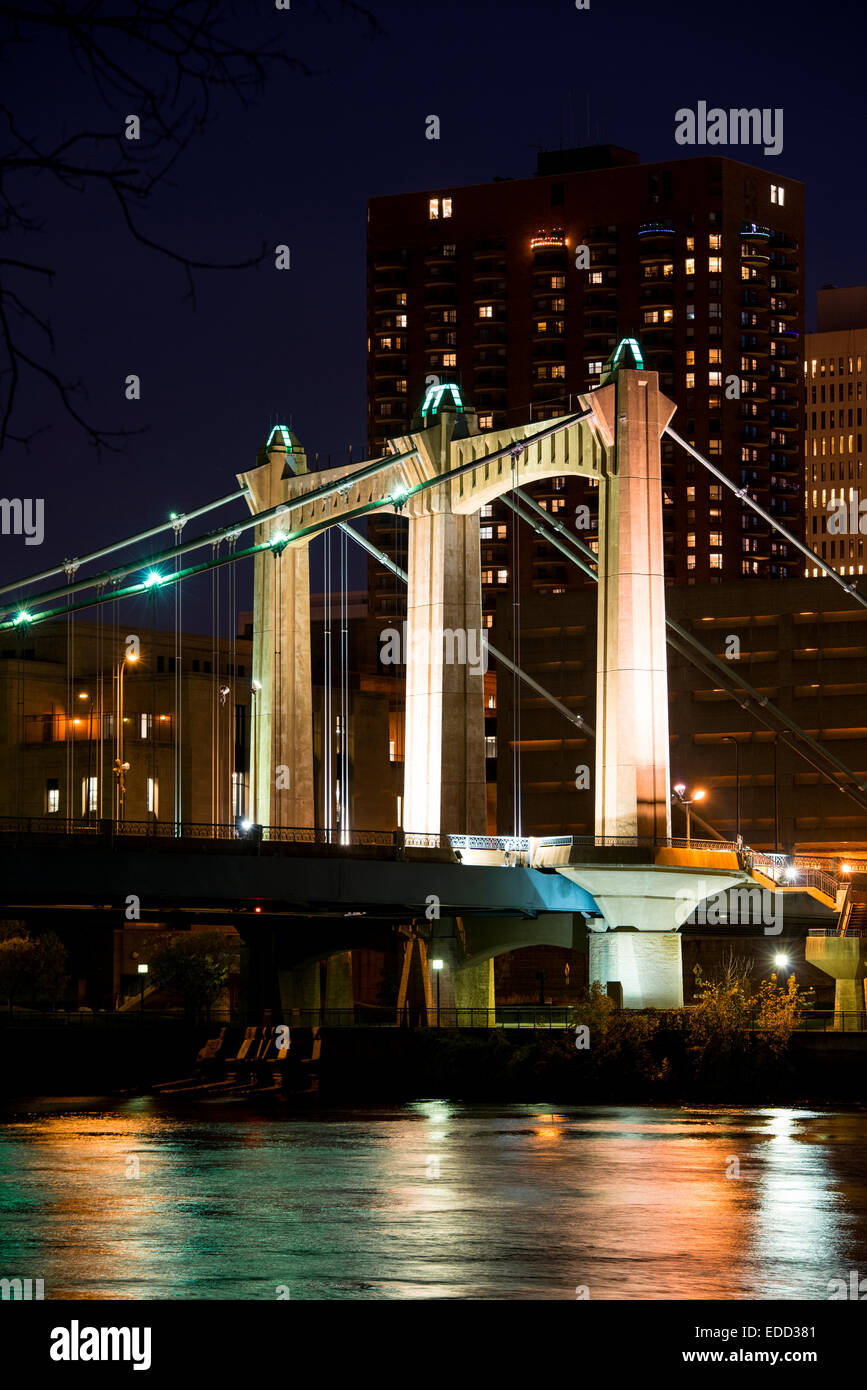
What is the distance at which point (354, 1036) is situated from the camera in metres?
60.6

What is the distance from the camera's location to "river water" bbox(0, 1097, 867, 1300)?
19.4 meters

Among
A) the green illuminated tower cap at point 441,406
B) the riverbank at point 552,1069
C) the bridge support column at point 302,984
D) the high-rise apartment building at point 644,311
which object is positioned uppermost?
the high-rise apartment building at point 644,311

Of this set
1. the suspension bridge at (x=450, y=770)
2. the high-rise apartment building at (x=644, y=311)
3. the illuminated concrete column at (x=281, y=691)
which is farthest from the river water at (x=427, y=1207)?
the high-rise apartment building at (x=644, y=311)

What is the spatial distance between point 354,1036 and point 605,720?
12.8 meters

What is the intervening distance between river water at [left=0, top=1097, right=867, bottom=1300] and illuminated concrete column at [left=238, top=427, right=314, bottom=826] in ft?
91.9

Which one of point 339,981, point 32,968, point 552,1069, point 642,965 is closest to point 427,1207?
point 552,1069

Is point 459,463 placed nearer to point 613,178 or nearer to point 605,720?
point 605,720

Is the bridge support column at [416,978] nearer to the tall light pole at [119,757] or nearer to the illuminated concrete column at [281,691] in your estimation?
the illuminated concrete column at [281,691]

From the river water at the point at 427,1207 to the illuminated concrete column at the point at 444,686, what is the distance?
24.0 meters

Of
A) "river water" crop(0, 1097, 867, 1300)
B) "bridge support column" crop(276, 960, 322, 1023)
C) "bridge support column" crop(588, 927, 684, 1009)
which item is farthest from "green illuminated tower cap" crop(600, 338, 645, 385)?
"river water" crop(0, 1097, 867, 1300)

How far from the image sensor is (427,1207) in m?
26.9

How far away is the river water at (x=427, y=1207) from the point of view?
19.4 m

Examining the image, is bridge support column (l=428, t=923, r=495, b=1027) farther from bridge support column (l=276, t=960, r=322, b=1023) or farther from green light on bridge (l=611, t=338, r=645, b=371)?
green light on bridge (l=611, t=338, r=645, b=371)
